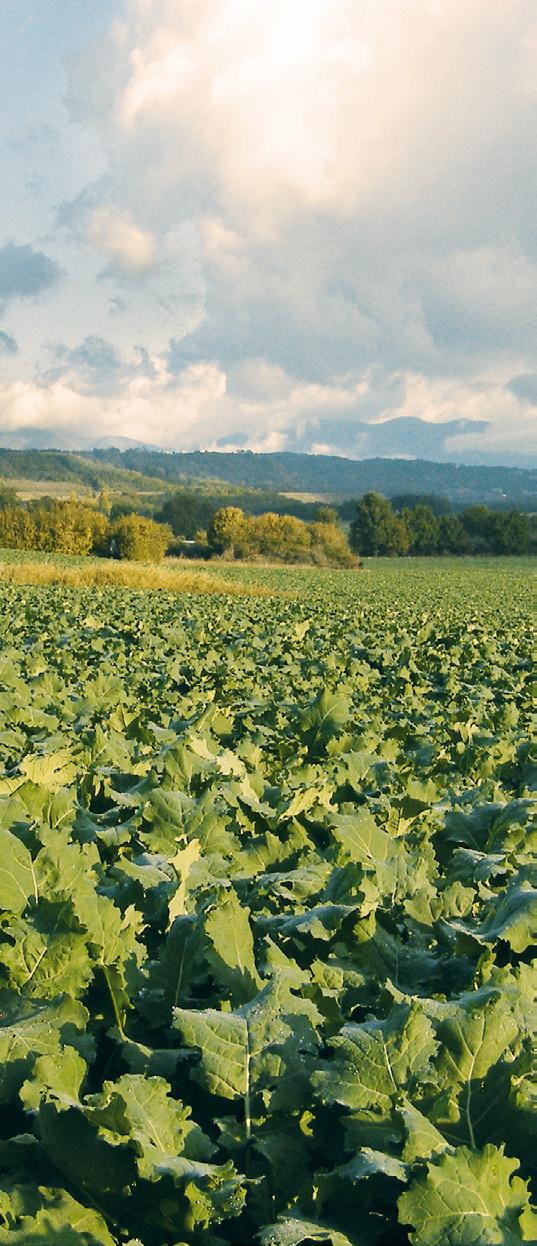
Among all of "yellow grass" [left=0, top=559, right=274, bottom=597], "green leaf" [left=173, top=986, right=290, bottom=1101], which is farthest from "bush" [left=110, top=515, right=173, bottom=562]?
"green leaf" [left=173, top=986, right=290, bottom=1101]

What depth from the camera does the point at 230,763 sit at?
5086mm

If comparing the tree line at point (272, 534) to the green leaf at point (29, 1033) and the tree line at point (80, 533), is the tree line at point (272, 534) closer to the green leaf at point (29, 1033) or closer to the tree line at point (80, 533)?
the tree line at point (80, 533)

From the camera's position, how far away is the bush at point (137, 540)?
241ft

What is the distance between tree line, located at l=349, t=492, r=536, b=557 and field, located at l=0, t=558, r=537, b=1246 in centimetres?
10642

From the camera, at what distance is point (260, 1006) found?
2248 mm

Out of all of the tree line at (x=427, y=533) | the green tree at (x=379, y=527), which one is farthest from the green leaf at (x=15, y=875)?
the green tree at (x=379, y=527)

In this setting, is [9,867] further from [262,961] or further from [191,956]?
[262,961]

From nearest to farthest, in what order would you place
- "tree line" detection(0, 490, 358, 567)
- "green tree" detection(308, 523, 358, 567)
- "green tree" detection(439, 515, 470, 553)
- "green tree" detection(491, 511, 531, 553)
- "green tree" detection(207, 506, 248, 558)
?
"tree line" detection(0, 490, 358, 567) → "green tree" detection(308, 523, 358, 567) → "green tree" detection(207, 506, 248, 558) → "green tree" detection(491, 511, 531, 553) → "green tree" detection(439, 515, 470, 553)

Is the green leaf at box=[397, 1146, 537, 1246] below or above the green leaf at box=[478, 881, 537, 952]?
above

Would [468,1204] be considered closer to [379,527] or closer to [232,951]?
[232,951]

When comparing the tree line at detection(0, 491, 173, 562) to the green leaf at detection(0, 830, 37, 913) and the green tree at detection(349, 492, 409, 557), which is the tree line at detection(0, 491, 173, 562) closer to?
the green tree at detection(349, 492, 409, 557)

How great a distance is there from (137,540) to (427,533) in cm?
5033

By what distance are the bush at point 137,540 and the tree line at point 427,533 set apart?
125 ft

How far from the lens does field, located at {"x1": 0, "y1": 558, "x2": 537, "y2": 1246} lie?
1.80 metres
